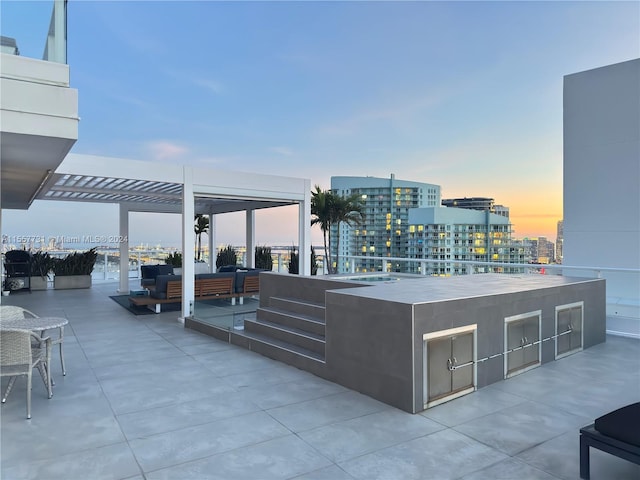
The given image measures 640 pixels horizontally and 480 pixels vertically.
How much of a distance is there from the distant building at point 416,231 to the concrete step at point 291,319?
3.78 metres

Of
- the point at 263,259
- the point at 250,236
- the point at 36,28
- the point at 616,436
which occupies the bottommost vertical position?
the point at 616,436

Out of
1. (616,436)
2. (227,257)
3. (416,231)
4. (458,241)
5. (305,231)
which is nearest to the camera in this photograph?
(616,436)

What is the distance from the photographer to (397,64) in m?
12.9

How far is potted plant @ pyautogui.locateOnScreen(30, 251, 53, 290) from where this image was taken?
12.7m

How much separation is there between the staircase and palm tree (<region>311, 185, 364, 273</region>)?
26.8 ft

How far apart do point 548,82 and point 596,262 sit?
20.1 feet

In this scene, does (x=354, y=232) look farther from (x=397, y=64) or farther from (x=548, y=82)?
(x=548, y=82)

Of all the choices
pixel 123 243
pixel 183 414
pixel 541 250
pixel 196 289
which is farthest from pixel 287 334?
pixel 123 243

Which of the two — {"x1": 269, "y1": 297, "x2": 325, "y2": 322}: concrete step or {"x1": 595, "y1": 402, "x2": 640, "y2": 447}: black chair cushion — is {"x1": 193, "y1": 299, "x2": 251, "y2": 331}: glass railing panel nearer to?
{"x1": 269, "y1": 297, "x2": 325, "y2": 322}: concrete step

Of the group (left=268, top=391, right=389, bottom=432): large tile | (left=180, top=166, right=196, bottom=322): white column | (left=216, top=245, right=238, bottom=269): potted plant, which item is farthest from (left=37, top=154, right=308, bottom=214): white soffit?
(left=268, top=391, right=389, bottom=432): large tile

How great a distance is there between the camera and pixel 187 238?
776 cm

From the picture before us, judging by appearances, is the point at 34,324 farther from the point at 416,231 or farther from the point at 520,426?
the point at 416,231

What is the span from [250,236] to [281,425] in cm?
984

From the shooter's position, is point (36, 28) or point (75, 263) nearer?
point (36, 28)
